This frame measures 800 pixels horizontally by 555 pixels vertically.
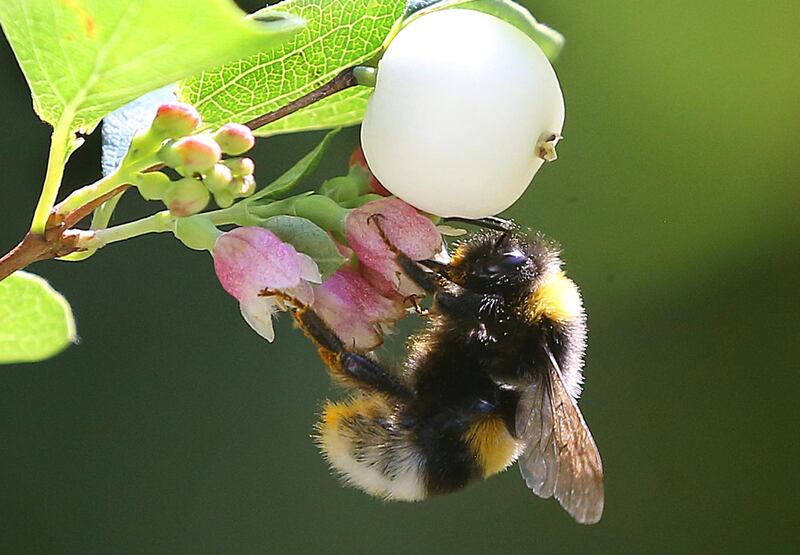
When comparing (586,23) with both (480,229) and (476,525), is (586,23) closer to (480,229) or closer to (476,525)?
(476,525)

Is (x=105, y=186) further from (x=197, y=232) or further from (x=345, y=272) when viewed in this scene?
(x=345, y=272)

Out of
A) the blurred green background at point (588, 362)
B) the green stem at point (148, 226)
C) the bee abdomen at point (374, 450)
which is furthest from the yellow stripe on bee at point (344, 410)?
the blurred green background at point (588, 362)

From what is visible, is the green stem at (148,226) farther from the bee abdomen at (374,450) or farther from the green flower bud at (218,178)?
the bee abdomen at (374,450)

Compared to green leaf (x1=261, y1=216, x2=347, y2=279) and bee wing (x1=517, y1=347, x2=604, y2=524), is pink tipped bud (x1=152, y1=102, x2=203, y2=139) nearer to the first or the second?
green leaf (x1=261, y1=216, x2=347, y2=279)

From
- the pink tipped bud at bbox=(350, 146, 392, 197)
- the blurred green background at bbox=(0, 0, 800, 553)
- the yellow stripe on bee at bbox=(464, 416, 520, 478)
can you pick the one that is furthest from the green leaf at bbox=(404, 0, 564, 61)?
the blurred green background at bbox=(0, 0, 800, 553)

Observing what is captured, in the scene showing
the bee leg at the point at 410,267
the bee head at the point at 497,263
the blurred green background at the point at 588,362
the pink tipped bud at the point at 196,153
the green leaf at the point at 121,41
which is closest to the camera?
the green leaf at the point at 121,41

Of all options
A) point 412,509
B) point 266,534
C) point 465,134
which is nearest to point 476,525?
point 412,509
